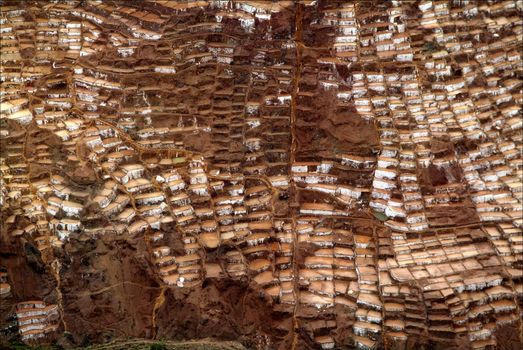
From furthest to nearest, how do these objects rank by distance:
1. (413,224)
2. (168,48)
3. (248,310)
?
(168,48) → (413,224) → (248,310)

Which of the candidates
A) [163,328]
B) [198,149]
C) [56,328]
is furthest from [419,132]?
[56,328]

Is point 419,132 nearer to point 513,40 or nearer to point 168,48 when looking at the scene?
point 513,40

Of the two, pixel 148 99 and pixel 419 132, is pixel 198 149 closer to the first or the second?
pixel 148 99

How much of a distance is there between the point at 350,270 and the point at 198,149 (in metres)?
1.46

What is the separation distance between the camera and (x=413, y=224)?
195 inches

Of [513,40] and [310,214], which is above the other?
[513,40]

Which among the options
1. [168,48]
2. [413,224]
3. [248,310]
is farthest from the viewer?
[168,48]

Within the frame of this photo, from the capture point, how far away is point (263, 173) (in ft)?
16.5

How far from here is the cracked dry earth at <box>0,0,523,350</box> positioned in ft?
15.4

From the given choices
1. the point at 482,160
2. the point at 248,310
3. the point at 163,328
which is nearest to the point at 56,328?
the point at 163,328

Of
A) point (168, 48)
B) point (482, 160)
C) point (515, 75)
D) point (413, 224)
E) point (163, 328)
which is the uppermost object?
point (168, 48)

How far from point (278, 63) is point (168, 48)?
0.90 metres

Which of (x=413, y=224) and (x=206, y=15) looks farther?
(x=206, y=15)

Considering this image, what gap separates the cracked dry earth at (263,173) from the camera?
184 inches
